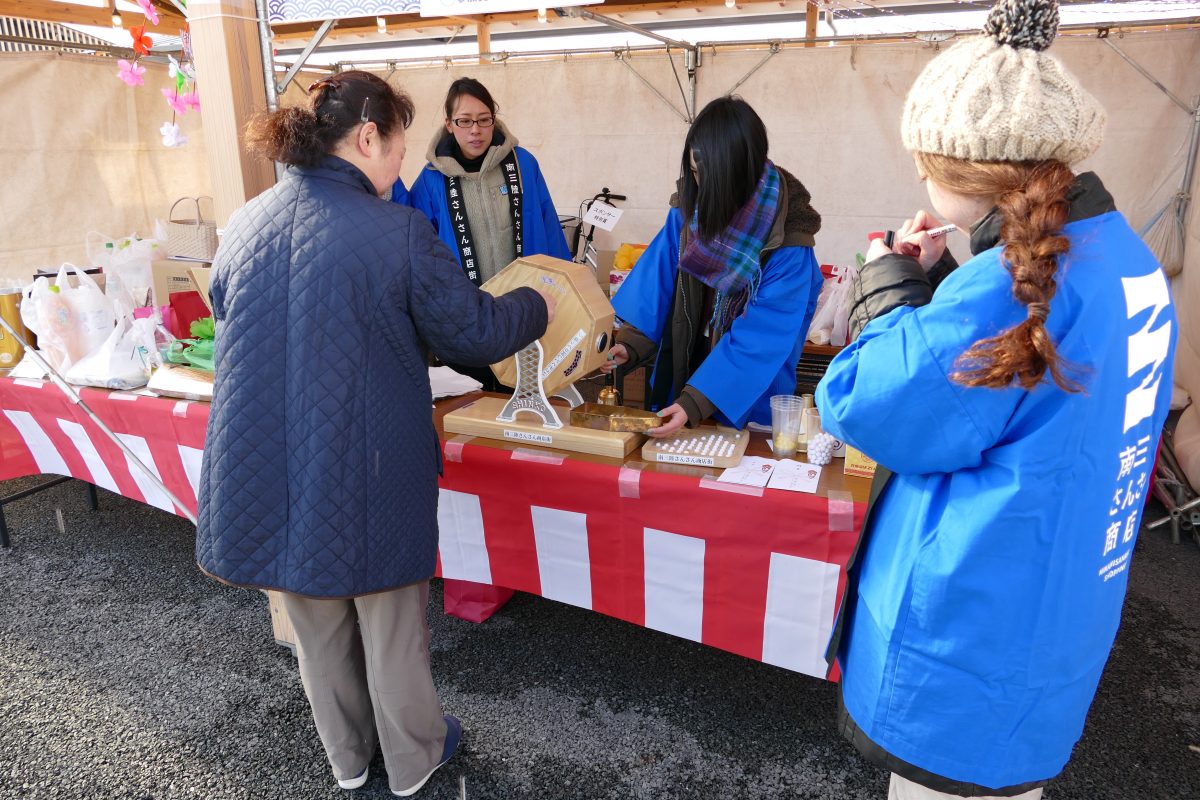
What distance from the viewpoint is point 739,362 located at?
193cm

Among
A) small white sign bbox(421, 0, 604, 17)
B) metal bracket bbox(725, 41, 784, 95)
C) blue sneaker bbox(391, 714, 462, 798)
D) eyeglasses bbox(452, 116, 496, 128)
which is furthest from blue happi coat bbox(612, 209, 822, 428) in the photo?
metal bracket bbox(725, 41, 784, 95)

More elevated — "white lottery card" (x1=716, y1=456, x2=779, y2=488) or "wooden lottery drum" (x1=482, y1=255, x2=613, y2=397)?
"wooden lottery drum" (x1=482, y1=255, x2=613, y2=397)

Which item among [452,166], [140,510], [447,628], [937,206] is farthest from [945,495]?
[140,510]

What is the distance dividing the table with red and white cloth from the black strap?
75 centimetres

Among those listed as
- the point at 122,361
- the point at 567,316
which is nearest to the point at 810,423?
the point at 567,316

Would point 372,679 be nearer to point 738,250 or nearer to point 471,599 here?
point 471,599

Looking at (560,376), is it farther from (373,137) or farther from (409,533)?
(373,137)

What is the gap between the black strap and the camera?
2713 millimetres

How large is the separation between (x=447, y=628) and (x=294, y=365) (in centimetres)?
133

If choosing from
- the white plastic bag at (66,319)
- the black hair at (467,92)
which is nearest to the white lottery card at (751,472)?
the black hair at (467,92)

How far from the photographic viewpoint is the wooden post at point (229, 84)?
1.91 m

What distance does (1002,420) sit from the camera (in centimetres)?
87

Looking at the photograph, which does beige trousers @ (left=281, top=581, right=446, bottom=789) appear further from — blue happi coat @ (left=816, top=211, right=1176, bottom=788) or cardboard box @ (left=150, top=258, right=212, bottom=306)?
cardboard box @ (left=150, top=258, right=212, bottom=306)

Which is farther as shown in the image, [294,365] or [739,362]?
[739,362]
